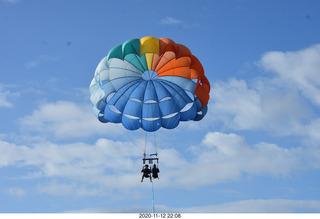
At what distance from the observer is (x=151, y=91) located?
3148 cm

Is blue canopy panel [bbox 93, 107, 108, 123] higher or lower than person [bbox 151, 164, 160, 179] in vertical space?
higher

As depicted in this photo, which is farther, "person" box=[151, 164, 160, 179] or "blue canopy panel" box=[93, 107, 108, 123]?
"blue canopy panel" box=[93, 107, 108, 123]

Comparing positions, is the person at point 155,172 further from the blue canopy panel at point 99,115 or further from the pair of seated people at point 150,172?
the blue canopy panel at point 99,115

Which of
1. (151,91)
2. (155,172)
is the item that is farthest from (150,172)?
(151,91)

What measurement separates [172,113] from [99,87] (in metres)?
4.39

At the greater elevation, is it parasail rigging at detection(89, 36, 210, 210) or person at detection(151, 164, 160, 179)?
parasail rigging at detection(89, 36, 210, 210)

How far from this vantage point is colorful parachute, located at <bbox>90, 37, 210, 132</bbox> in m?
30.9

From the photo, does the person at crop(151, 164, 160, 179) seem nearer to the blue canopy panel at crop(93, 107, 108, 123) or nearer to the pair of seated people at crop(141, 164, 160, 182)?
the pair of seated people at crop(141, 164, 160, 182)

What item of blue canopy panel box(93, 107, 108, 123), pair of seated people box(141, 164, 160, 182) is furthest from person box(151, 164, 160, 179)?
blue canopy panel box(93, 107, 108, 123)

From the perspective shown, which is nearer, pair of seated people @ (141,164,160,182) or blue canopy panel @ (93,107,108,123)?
pair of seated people @ (141,164,160,182)

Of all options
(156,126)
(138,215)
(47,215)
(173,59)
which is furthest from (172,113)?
(47,215)

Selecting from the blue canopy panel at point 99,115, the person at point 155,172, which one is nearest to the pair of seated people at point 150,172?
the person at point 155,172

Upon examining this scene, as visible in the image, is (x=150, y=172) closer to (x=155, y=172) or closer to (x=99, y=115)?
(x=155, y=172)

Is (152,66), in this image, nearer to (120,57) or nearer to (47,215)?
(120,57)
